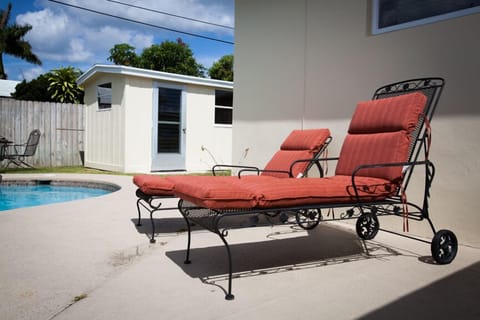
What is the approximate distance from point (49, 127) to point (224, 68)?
22.6 metres

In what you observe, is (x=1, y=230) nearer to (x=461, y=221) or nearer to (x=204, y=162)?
(x=461, y=221)

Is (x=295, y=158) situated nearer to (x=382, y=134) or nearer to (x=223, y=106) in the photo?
(x=382, y=134)

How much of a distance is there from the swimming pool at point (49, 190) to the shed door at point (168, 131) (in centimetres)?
230

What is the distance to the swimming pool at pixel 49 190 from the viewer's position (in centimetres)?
703

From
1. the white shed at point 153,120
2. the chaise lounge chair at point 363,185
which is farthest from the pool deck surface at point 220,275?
the white shed at point 153,120

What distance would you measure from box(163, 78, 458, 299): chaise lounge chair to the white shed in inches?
241

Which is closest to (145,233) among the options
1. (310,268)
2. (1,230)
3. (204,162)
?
(1,230)

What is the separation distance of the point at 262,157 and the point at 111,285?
3253 millimetres

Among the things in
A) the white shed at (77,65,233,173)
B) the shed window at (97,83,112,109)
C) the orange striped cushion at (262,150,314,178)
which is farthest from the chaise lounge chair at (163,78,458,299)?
the shed window at (97,83,112,109)

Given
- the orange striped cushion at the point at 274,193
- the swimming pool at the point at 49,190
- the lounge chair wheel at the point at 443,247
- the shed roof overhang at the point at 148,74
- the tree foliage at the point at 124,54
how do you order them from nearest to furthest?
1. the orange striped cushion at the point at 274,193
2. the lounge chair wheel at the point at 443,247
3. the swimming pool at the point at 49,190
4. the shed roof overhang at the point at 148,74
5. the tree foliage at the point at 124,54

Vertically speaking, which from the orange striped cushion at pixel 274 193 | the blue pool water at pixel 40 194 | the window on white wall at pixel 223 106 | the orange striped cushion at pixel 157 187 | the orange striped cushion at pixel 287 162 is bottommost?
the blue pool water at pixel 40 194

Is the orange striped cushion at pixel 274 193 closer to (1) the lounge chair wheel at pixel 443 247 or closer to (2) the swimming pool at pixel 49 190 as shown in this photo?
(1) the lounge chair wheel at pixel 443 247

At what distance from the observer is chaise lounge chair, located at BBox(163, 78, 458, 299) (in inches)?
90.1

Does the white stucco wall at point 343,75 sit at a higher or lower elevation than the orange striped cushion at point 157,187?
higher
